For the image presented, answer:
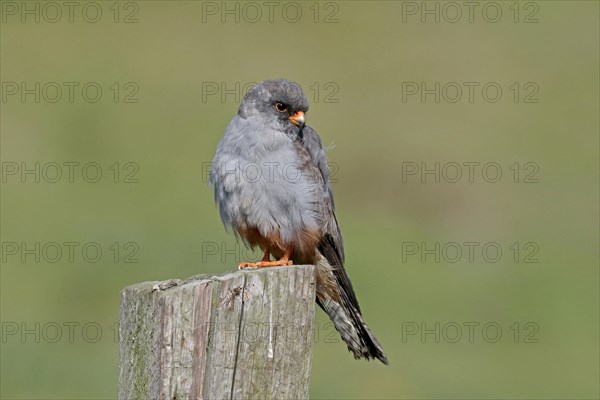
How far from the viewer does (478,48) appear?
70.7ft

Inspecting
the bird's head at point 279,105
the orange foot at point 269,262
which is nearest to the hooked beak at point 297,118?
the bird's head at point 279,105

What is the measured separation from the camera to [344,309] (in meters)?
6.55

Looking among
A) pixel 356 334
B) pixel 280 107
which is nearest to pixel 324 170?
pixel 280 107

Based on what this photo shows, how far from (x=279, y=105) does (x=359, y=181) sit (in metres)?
10.2

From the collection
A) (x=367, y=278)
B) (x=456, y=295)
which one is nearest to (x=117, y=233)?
(x=367, y=278)

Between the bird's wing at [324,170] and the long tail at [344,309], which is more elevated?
the bird's wing at [324,170]

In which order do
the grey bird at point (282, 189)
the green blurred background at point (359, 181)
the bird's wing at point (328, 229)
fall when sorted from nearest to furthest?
the grey bird at point (282, 189) < the bird's wing at point (328, 229) < the green blurred background at point (359, 181)

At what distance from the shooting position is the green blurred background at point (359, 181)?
12484 millimetres

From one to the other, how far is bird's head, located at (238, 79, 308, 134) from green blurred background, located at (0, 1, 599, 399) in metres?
4.53

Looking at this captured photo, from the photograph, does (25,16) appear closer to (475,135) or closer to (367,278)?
(475,135)

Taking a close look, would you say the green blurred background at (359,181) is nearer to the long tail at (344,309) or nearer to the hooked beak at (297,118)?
the long tail at (344,309)

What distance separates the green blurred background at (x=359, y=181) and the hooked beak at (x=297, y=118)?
4.56 meters

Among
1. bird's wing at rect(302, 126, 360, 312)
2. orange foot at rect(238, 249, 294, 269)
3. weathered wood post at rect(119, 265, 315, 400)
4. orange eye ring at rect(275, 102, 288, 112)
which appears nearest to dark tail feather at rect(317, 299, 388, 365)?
bird's wing at rect(302, 126, 360, 312)

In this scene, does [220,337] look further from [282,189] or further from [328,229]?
[328,229]
